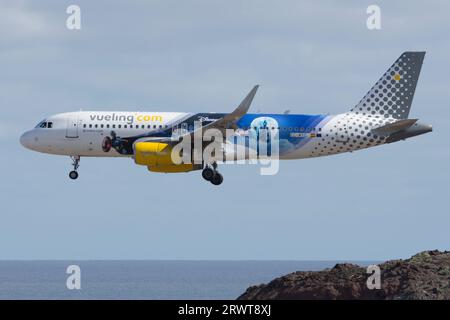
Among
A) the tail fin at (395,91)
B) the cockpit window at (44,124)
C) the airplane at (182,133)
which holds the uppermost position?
the tail fin at (395,91)

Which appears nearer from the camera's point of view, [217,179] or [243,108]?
[243,108]

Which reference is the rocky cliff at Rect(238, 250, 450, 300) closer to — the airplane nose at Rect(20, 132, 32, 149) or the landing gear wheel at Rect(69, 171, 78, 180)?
the landing gear wheel at Rect(69, 171, 78, 180)

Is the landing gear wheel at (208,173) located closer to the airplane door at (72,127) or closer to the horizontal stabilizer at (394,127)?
the airplane door at (72,127)

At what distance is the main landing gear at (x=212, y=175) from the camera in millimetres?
60969

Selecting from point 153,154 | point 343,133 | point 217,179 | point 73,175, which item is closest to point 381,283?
point 217,179

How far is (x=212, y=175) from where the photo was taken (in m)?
61.0

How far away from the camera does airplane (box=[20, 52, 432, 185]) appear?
60531 mm

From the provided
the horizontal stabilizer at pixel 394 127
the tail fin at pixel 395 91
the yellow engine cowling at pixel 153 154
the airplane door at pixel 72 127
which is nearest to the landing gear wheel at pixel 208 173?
the yellow engine cowling at pixel 153 154

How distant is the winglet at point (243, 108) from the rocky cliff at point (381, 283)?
11780 mm

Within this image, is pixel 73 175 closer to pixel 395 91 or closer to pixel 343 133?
pixel 343 133

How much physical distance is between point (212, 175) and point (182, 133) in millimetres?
3475
